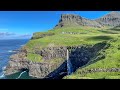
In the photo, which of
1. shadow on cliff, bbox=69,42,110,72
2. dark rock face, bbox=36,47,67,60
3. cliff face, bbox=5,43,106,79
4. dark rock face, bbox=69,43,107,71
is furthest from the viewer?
dark rock face, bbox=36,47,67,60

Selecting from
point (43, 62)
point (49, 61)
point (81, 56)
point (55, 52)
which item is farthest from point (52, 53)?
point (81, 56)

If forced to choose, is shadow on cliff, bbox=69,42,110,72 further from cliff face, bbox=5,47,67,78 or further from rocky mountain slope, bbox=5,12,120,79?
cliff face, bbox=5,47,67,78

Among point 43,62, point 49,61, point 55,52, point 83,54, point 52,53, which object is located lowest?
point 43,62

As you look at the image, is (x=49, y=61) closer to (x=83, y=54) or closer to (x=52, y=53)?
(x=52, y=53)

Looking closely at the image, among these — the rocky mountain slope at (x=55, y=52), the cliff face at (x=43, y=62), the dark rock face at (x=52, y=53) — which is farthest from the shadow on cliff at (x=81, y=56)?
the dark rock face at (x=52, y=53)

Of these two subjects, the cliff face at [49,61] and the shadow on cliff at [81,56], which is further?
the cliff face at [49,61]

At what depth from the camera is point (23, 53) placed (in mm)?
70875

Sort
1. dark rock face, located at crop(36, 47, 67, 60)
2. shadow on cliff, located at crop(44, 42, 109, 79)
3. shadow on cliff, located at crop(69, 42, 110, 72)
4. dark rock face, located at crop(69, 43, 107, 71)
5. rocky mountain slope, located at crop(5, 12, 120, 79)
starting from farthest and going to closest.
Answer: dark rock face, located at crop(36, 47, 67, 60), rocky mountain slope, located at crop(5, 12, 120, 79), dark rock face, located at crop(69, 43, 107, 71), shadow on cliff, located at crop(44, 42, 109, 79), shadow on cliff, located at crop(69, 42, 110, 72)

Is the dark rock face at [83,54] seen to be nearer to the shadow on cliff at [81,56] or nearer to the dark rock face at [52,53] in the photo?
the shadow on cliff at [81,56]

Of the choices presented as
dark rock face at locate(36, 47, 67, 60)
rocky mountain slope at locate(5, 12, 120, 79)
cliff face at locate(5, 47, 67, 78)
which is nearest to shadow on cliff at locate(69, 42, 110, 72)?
rocky mountain slope at locate(5, 12, 120, 79)
